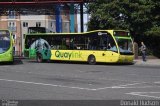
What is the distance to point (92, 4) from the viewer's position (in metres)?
47.4

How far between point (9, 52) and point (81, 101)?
2208 centimetres

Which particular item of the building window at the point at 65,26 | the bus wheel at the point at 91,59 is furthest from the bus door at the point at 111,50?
the building window at the point at 65,26

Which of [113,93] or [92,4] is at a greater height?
[92,4]

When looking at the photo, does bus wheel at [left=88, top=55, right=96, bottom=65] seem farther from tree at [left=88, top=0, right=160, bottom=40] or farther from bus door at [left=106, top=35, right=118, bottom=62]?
tree at [left=88, top=0, right=160, bottom=40]

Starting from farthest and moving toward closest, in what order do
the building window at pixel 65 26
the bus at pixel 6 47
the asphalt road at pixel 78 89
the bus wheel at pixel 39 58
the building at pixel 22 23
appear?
the building window at pixel 65 26 → the building at pixel 22 23 → the bus wheel at pixel 39 58 → the bus at pixel 6 47 → the asphalt road at pixel 78 89

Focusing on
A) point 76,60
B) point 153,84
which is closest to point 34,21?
point 76,60

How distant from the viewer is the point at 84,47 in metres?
37.6

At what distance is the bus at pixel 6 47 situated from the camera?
3538 centimetres

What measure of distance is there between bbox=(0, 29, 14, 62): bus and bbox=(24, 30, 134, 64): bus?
472cm

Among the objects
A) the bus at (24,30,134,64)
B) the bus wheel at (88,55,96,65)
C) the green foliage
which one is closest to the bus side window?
the bus at (24,30,134,64)

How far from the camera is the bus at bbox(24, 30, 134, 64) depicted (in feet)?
117

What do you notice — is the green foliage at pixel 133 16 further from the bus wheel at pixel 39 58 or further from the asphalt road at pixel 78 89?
→ the asphalt road at pixel 78 89

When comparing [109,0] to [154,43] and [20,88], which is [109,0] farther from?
[20,88]

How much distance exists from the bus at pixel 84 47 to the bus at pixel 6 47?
4.72 metres
